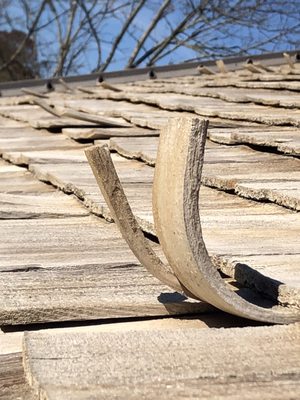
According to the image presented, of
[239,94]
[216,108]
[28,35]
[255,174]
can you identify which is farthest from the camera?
[28,35]

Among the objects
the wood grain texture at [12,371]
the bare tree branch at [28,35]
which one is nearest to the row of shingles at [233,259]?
the wood grain texture at [12,371]

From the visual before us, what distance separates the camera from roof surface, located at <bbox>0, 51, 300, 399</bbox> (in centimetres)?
92

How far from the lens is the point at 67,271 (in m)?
1.45

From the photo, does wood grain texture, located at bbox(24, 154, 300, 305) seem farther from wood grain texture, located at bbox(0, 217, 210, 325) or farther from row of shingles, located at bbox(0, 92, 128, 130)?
row of shingles, located at bbox(0, 92, 128, 130)

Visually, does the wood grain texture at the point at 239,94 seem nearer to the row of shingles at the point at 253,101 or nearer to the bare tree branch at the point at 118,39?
the row of shingles at the point at 253,101

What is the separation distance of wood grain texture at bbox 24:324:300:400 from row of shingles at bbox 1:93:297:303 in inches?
26.3

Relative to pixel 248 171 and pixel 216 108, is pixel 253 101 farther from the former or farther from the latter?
pixel 248 171

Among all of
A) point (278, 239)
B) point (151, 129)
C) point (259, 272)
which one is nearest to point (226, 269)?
point (259, 272)

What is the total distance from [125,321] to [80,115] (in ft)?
8.35

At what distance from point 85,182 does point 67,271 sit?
0.95m

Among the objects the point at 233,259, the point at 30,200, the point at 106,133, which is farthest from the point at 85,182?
the point at 233,259

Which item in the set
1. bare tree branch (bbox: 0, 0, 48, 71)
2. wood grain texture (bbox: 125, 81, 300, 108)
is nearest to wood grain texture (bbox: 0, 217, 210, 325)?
wood grain texture (bbox: 125, 81, 300, 108)

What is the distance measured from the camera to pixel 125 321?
1.23 meters

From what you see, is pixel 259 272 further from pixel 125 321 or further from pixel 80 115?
pixel 80 115
